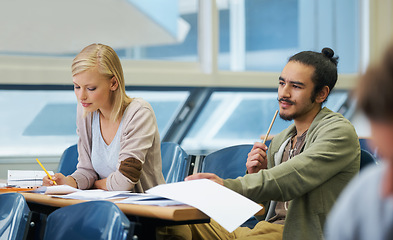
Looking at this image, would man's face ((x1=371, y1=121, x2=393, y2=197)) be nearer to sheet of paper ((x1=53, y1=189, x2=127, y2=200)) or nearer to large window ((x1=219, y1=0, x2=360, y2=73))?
sheet of paper ((x1=53, y1=189, x2=127, y2=200))

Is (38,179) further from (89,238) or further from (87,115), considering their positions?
(89,238)

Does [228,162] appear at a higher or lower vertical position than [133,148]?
lower

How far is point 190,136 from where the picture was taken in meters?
4.73

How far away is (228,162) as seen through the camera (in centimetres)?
271

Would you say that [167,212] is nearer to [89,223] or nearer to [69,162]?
[89,223]

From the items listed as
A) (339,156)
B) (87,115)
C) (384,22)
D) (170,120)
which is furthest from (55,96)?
(384,22)

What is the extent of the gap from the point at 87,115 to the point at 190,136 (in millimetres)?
2347

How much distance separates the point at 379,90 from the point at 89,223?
111 cm

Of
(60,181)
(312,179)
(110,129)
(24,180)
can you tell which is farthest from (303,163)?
(24,180)

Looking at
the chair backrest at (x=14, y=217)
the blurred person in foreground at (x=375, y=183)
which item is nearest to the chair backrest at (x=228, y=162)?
the chair backrest at (x=14, y=217)

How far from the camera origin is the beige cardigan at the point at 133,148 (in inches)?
84.9

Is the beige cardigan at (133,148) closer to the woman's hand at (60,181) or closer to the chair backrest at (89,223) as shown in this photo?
A: the woman's hand at (60,181)

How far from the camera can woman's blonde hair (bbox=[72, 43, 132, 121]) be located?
2252 millimetres

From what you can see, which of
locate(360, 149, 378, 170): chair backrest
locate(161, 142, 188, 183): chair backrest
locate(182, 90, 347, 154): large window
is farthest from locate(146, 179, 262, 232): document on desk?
locate(182, 90, 347, 154): large window
